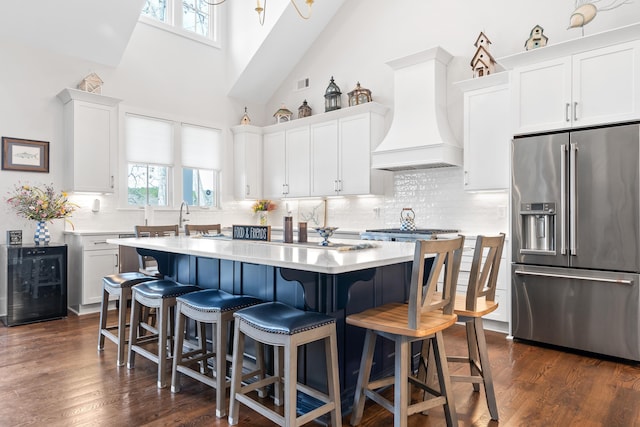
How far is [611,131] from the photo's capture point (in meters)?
3.36

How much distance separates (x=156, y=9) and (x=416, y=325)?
6.01 m

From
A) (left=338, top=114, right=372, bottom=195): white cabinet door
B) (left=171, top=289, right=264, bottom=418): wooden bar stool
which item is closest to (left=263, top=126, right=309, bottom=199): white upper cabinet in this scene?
(left=338, top=114, right=372, bottom=195): white cabinet door

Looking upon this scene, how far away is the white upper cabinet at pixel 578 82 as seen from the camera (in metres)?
3.32

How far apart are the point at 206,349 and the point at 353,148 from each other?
11.6ft

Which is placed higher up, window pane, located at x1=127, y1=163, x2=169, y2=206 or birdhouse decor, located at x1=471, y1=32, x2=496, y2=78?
birdhouse decor, located at x1=471, y1=32, x2=496, y2=78

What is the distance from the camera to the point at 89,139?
5.05 meters

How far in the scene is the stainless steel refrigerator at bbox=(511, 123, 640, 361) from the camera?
10.8 ft

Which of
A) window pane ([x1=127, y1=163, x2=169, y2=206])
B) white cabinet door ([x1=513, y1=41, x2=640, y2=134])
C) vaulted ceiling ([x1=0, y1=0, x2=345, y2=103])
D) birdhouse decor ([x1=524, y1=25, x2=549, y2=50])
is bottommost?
window pane ([x1=127, y1=163, x2=169, y2=206])

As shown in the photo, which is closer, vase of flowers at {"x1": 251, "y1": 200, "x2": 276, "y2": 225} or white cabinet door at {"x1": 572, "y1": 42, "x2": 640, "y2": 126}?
white cabinet door at {"x1": 572, "y1": 42, "x2": 640, "y2": 126}

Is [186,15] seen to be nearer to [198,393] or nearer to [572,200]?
[198,393]

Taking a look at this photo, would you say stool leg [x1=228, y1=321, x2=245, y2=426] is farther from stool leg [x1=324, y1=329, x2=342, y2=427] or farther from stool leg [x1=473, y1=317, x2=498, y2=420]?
stool leg [x1=473, y1=317, x2=498, y2=420]

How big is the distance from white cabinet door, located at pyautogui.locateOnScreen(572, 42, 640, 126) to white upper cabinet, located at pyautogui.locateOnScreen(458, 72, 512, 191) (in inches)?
29.5

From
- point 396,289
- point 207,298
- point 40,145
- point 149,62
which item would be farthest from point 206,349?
point 149,62

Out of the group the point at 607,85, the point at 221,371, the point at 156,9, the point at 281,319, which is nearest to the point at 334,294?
the point at 281,319
